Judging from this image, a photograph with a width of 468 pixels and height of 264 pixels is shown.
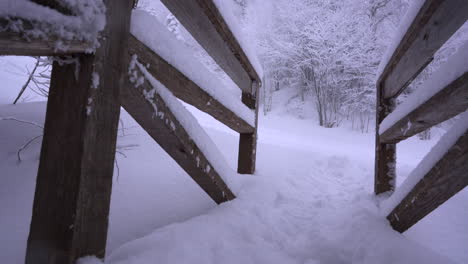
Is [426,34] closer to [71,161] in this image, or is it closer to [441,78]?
[441,78]

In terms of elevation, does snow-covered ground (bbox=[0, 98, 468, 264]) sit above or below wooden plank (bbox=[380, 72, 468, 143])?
below

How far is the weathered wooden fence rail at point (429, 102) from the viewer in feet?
3.00

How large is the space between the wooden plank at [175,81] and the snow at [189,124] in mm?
48

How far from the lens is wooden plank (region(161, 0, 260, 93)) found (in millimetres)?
1170

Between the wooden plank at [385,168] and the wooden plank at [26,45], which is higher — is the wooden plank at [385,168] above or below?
below

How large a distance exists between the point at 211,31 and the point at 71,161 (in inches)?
42.2

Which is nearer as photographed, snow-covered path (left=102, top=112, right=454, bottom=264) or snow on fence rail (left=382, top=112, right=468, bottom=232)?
snow on fence rail (left=382, top=112, right=468, bottom=232)

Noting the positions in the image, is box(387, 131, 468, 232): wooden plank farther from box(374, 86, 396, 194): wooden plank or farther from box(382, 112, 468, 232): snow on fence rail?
box(374, 86, 396, 194): wooden plank

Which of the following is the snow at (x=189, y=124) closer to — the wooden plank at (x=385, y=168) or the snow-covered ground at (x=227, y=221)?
the snow-covered ground at (x=227, y=221)

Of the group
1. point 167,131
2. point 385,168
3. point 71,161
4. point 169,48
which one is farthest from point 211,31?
point 385,168

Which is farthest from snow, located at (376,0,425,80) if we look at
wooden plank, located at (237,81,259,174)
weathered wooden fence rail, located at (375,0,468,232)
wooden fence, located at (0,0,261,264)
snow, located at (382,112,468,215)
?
wooden fence, located at (0,0,261,264)

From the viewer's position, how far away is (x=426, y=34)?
4.25 feet

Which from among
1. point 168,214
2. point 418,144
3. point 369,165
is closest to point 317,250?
point 168,214

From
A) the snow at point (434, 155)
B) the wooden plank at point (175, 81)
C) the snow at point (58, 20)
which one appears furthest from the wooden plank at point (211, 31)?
the snow at point (434, 155)
